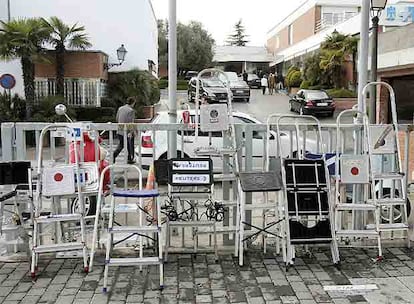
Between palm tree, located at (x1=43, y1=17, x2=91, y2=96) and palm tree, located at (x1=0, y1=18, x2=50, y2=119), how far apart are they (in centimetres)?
95

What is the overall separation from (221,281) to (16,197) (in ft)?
6.75

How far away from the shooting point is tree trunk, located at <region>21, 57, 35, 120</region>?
18000 millimetres

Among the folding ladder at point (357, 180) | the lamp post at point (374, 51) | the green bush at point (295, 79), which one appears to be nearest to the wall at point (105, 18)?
the green bush at point (295, 79)

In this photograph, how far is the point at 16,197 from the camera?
4.58m

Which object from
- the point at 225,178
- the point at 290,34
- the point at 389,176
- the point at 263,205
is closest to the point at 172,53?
the point at 225,178

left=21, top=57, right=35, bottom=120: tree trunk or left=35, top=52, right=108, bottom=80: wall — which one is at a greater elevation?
left=35, top=52, right=108, bottom=80: wall

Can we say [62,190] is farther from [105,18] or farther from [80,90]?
[105,18]

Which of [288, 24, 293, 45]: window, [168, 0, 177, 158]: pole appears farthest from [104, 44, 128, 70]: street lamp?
[288, 24, 293, 45]: window

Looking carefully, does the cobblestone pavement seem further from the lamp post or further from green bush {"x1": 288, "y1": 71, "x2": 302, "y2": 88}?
green bush {"x1": 288, "y1": 71, "x2": 302, "y2": 88}

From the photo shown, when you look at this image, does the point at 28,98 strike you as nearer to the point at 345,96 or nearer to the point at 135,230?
the point at 135,230

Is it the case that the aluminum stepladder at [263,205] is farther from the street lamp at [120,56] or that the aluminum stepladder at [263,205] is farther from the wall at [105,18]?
the wall at [105,18]

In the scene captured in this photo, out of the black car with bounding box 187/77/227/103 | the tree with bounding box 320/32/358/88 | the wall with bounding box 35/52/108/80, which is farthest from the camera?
the tree with bounding box 320/32/358/88

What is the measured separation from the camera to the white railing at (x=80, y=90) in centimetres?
2089

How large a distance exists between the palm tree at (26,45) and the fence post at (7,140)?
1381cm
